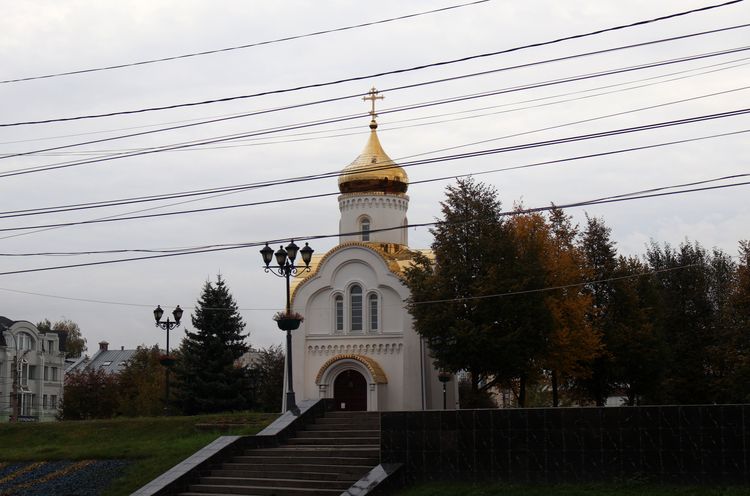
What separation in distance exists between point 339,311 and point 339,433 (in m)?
16.7

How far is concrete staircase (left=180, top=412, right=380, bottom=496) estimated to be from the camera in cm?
2009

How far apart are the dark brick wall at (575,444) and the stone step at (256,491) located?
159cm

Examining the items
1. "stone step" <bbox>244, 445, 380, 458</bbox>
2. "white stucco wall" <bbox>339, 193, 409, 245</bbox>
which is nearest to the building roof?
"white stucco wall" <bbox>339, 193, 409, 245</bbox>

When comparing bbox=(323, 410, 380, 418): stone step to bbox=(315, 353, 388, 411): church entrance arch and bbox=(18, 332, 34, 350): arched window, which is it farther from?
bbox=(18, 332, 34, 350): arched window

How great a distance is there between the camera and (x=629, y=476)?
18172 mm

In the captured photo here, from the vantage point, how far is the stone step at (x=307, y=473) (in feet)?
66.1

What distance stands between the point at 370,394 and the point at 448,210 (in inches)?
312

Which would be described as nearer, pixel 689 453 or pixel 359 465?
pixel 689 453

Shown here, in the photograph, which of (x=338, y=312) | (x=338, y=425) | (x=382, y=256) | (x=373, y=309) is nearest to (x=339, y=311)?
(x=338, y=312)

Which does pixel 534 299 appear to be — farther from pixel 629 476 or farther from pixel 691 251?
pixel 691 251

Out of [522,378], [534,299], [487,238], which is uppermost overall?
[487,238]

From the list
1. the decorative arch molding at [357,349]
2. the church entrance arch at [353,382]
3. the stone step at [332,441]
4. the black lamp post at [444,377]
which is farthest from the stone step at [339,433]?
the decorative arch molding at [357,349]

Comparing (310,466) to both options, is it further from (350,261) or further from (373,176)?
(373,176)

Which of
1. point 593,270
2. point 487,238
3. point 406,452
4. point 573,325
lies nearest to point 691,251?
point 593,270
